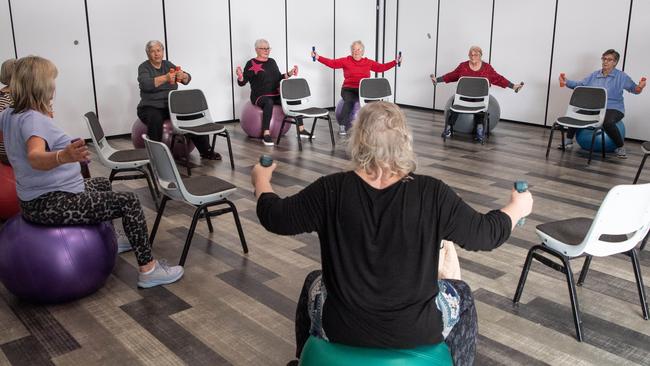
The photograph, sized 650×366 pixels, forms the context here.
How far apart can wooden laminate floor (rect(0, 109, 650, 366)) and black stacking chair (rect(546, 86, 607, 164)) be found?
1.92 meters

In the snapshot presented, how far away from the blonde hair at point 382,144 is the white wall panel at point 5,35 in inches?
251

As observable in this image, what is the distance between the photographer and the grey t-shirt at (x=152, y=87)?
20.4 feet

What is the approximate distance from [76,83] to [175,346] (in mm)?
5605

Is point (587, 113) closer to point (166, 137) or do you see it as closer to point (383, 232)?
point (166, 137)

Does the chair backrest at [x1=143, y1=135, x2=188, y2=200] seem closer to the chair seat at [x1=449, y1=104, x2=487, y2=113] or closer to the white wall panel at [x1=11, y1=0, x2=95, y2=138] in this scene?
the white wall panel at [x1=11, y1=0, x2=95, y2=138]

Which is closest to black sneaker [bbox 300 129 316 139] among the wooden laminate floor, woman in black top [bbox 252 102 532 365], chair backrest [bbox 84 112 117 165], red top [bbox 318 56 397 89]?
red top [bbox 318 56 397 89]

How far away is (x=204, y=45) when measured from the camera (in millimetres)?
8320

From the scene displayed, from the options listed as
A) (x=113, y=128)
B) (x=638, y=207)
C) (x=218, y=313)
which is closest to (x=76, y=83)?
(x=113, y=128)

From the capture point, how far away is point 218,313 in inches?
118

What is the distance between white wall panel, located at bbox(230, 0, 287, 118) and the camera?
863 cm

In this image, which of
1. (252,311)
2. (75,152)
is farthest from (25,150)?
(252,311)

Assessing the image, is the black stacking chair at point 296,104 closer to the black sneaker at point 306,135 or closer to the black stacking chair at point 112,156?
the black sneaker at point 306,135

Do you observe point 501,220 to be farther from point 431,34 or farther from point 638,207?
point 431,34

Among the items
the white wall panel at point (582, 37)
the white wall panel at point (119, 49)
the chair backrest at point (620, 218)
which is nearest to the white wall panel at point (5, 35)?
the white wall panel at point (119, 49)
